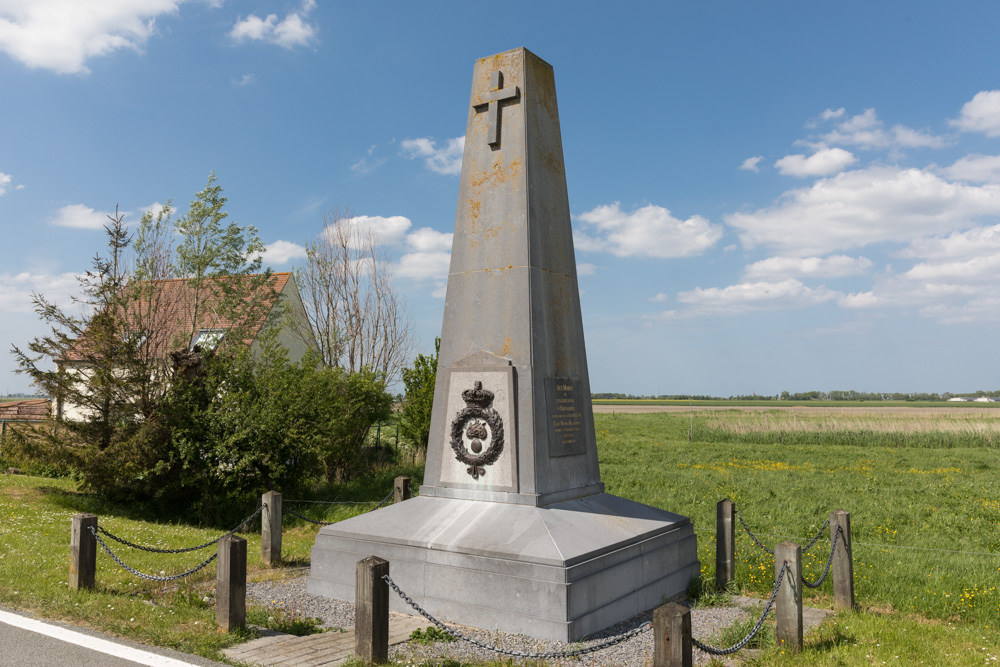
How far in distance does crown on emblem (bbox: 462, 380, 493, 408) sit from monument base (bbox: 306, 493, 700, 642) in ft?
3.67

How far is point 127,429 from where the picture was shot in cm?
1456

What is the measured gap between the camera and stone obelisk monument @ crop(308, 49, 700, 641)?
662 cm

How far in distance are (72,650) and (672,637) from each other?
4.51 m

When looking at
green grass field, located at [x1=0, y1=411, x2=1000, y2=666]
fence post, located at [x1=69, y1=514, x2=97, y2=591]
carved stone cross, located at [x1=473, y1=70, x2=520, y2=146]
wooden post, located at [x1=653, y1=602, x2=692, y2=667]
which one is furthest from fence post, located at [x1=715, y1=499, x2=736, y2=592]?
fence post, located at [x1=69, y1=514, x2=97, y2=591]

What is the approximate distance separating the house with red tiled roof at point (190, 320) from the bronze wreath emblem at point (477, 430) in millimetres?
9540

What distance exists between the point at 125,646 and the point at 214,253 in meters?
17.4

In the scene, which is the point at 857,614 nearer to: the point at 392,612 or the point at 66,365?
the point at 392,612

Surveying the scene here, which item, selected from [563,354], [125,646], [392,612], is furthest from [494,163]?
[125,646]

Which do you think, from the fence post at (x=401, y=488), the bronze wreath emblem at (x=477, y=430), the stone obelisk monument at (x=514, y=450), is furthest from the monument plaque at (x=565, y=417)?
the fence post at (x=401, y=488)

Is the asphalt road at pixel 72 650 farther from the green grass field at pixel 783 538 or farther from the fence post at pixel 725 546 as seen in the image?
the fence post at pixel 725 546

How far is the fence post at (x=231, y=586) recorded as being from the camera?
236 inches

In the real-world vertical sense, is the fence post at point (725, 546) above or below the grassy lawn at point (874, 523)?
above

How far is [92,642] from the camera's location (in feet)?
18.1

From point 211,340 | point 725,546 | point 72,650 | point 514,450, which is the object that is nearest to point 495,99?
point 514,450
